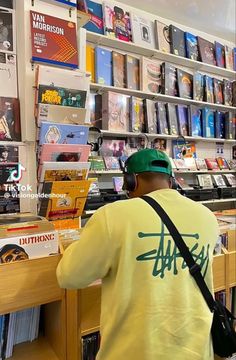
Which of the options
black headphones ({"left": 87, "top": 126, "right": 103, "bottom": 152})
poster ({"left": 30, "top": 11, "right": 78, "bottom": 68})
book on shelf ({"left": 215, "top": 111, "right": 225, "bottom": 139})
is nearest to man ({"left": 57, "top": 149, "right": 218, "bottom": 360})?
poster ({"left": 30, "top": 11, "right": 78, "bottom": 68})

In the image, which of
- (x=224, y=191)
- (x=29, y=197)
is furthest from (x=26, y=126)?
(x=224, y=191)

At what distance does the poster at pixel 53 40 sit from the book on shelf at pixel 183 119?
59.0 inches

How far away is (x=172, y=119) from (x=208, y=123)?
50 centimetres

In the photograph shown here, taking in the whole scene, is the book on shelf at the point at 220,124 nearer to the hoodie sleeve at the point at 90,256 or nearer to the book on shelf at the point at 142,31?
the book on shelf at the point at 142,31

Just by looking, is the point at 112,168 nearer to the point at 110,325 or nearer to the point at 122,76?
the point at 122,76

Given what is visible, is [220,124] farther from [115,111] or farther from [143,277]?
[143,277]

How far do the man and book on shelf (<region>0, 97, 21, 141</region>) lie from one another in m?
0.93

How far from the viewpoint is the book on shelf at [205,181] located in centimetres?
303

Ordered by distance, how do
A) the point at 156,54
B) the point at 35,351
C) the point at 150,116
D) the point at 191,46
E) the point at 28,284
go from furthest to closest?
1. the point at 191,46
2. the point at 156,54
3. the point at 150,116
4. the point at 35,351
5. the point at 28,284

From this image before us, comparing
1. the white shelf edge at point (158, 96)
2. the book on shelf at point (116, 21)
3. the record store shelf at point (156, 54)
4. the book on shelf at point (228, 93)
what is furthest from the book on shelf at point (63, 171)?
the book on shelf at point (228, 93)

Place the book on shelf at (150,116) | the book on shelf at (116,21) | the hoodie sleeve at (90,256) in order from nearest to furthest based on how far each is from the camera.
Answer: the hoodie sleeve at (90,256)
the book on shelf at (116,21)
the book on shelf at (150,116)

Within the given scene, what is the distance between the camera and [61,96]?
5.08ft

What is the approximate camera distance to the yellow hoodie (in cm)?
80

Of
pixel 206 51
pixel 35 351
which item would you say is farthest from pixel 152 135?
pixel 35 351
